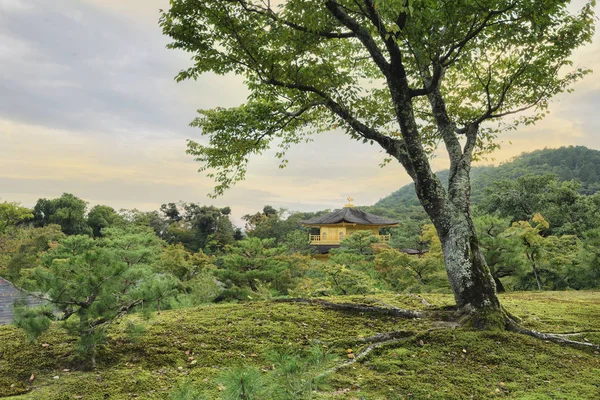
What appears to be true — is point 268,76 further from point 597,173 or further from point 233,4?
point 597,173

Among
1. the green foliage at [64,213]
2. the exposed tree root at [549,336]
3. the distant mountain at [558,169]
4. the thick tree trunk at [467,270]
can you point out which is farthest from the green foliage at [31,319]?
the distant mountain at [558,169]

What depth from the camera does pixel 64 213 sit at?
21.2m

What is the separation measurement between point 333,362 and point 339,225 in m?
17.0

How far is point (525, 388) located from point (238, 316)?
2.47 metres

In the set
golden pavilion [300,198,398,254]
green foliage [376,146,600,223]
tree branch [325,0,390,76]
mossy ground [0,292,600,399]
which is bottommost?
mossy ground [0,292,600,399]

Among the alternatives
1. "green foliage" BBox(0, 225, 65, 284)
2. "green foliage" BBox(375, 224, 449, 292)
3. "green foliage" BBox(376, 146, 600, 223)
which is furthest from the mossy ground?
"green foliage" BBox(376, 146, 600, 223)

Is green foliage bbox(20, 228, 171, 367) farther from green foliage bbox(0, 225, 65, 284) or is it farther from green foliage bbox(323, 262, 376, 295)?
green foliage bbox(0, 225, 65, 284)

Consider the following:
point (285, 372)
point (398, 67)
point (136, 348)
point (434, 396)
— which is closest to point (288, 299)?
point (136, 348)

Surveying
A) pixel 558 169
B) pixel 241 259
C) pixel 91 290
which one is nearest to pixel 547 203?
pixel 241 259

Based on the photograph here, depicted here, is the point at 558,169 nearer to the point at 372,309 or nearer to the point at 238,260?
the point at 238,260

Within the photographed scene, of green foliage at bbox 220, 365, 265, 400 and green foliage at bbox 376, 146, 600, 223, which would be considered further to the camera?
green foliage at bbox 376, 146, 600, 223

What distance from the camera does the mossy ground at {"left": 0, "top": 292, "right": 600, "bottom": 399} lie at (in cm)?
227

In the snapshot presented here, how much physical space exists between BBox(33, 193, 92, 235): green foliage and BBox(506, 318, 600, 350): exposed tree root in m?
21.8

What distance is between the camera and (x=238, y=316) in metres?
3.78
